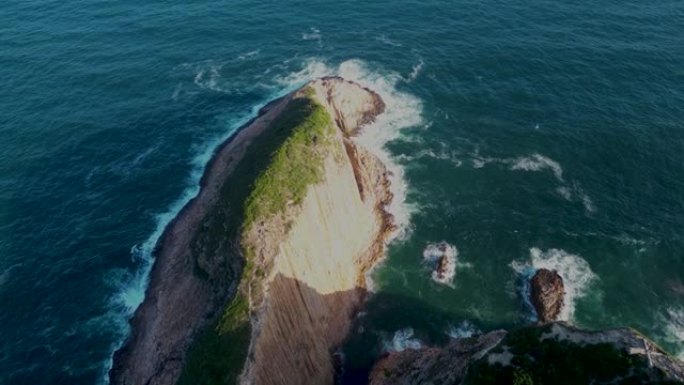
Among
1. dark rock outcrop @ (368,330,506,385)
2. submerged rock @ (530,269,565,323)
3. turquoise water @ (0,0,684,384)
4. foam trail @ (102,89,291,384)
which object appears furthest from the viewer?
foam trail @ (102,89,291,384)

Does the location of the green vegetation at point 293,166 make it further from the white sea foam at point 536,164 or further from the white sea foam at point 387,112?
the white sea foam at point 536,164

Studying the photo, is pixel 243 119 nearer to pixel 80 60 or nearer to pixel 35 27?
pixel 80 60

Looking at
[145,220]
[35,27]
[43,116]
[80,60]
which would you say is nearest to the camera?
[145,220]

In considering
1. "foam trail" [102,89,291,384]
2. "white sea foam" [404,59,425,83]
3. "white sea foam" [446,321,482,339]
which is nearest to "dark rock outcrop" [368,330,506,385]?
"white sea foam" [446,321,482,339]

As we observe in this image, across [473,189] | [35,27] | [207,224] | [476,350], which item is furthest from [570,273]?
[35,27]

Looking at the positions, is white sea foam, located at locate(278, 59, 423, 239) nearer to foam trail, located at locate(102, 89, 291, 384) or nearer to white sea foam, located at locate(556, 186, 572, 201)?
white sea foam, located at locate(556, 186, 572, 201)
